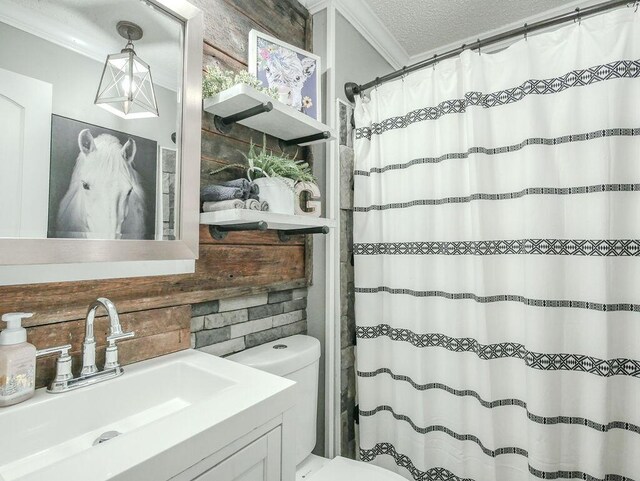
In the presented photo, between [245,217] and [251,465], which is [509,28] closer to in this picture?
[245,217]

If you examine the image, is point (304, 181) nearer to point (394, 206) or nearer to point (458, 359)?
point (394, 206)

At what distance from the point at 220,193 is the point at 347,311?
0.86 meters

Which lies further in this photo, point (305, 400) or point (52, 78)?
point (305, 400)

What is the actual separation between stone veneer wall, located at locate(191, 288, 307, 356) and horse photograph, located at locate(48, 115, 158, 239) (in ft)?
1.19

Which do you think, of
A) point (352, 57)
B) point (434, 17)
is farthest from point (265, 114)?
point (434, 17)

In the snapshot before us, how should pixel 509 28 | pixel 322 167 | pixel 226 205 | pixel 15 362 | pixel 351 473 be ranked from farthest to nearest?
pixel 509 28 → pixel 322 167 → pixel 351 473 → pixel 226 205 → pixel 15 362

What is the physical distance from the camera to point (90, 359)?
85cm

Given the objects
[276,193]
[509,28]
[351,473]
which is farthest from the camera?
[509,28]

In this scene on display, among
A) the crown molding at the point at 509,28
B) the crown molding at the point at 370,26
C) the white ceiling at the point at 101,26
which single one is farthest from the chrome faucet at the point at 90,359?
the crown molding at the point at 509,28

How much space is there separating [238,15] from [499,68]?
103 cm

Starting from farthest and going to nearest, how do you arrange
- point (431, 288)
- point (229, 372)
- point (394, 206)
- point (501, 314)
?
point (394, 206) < point (431, 288) < point (501, 314) < point (229, 372)

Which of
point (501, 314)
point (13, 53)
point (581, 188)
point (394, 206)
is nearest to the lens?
point (13, 53)

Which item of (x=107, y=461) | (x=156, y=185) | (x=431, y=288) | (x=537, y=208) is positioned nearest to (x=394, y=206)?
(x=431, y=288)

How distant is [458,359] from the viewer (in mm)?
1357
